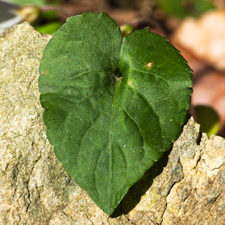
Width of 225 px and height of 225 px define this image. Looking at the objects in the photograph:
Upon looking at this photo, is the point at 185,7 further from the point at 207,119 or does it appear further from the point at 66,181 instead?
the point at 66,181

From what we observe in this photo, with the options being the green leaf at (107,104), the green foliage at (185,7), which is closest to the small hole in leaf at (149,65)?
the green leaf at (107,104)

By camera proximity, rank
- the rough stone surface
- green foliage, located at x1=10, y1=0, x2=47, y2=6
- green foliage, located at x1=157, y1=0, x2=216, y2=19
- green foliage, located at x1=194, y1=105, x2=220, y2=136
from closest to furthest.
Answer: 1. the rough stone surface
2. green foliage, located at x1=194, y1=105, x2=220, y2=136
3. green foliage, located at x1=10, y1=0, x2=47, y2=6
4. green foliage, located at x1=157, y1=0, x2=216, y2=19

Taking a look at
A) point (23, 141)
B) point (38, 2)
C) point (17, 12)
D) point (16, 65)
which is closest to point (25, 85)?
point (16, 65)

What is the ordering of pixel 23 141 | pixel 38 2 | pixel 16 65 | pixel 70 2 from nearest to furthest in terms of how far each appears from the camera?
pixel 23 141, pixel 16 65, pixel 38 2, pixel 70 2

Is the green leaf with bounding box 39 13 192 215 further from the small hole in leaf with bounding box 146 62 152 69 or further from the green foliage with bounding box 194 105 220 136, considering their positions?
the green foliage with bounding box 194 105 220 136

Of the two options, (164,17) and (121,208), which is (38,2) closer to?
(164,17)

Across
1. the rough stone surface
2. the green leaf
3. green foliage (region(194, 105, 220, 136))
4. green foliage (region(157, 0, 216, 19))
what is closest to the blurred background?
green foliage (region(157, 0, 216, 19))
